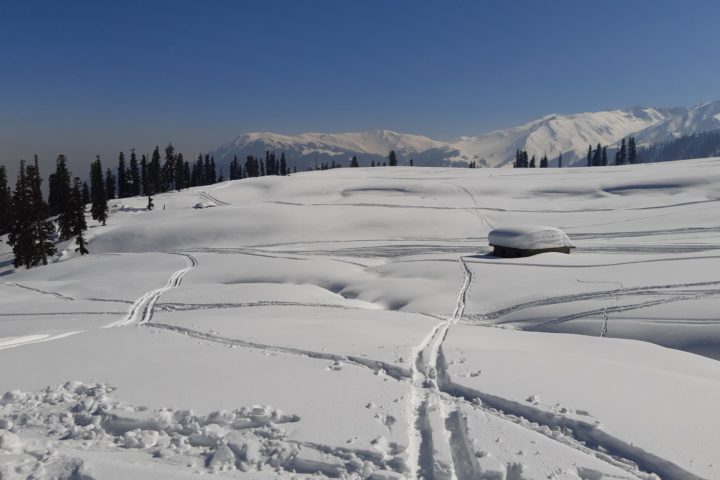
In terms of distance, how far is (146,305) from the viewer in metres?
21.4

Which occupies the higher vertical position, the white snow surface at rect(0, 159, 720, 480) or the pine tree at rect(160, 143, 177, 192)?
the pine tree at rect(160, 143, 177, 192)

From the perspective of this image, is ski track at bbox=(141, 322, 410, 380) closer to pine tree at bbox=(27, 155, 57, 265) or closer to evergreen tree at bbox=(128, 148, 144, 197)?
pine tree at bbox=(27, 155, 57, 265)

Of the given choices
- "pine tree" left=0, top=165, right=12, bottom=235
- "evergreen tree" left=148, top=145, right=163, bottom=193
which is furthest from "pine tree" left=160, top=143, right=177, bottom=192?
"pine tree" left=0, top=165, right=12, bottom=235

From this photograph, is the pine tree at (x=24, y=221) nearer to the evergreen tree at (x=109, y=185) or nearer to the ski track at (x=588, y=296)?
the ski track at (x=588, y=296)

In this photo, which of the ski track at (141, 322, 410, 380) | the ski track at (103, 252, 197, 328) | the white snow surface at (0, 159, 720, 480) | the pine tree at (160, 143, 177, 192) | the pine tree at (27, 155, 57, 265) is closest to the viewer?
the white snow surface at (0, 159, 720, 480)

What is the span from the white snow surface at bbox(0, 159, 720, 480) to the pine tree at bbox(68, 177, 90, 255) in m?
16.7

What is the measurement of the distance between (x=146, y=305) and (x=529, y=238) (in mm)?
24688

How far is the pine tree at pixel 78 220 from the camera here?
50.5 metres

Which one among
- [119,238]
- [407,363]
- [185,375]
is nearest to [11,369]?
[185,375]

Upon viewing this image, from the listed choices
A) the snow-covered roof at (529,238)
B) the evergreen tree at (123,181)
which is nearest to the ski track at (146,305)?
the snow-covered roof at (529,238)

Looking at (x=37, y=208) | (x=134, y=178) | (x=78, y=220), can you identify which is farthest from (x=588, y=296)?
(x=134, y=178)

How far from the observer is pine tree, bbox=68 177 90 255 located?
166 feet

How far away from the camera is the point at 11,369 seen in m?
9.69

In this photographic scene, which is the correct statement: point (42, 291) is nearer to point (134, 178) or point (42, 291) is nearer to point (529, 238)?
point (529, 238)
